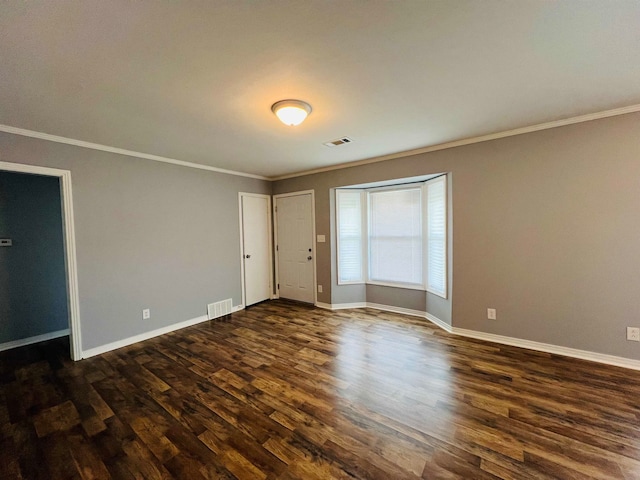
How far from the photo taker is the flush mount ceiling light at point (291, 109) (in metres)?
2.11

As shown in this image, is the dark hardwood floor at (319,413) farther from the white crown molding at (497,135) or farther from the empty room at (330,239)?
the white crown molding at (497,135)

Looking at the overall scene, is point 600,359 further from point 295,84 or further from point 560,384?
point 295,84

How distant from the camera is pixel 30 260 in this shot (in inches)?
134

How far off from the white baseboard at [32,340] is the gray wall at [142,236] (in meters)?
1.25

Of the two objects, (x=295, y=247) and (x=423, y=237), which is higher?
(x=423, y=237)

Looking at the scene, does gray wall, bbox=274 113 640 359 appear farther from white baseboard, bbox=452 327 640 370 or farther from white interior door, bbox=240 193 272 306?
white interior door, bbox=240 193 272 306

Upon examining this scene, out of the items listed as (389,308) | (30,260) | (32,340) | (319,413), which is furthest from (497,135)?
(32,340)

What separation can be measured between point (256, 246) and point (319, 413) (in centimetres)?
342

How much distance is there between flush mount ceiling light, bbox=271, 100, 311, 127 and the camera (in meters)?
2.11

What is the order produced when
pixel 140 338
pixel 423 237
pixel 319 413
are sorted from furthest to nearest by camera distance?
pixel 423 237 → pixel 140 338 → pixel 319 413

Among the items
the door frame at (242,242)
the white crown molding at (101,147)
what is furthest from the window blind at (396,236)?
the white crown molding at (101,147)

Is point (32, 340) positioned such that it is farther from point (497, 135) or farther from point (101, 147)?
point (497, 135)

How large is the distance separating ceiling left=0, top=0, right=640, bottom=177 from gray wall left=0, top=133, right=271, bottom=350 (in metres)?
0.48

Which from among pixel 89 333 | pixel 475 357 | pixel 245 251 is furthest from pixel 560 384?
pixel 89 333
